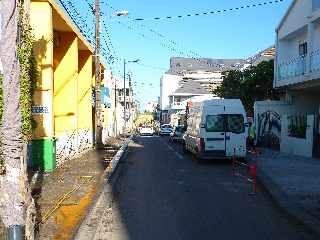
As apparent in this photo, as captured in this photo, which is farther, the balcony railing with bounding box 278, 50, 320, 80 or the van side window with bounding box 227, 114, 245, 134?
the balcony railing with bounding box 278, 50, 320, 80

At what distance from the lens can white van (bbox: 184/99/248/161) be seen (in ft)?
72.9

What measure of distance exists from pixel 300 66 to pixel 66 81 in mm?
11766

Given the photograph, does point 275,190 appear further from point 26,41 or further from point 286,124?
point 286,124

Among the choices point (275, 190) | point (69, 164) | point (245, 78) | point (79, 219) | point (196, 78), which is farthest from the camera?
point (196, 78)

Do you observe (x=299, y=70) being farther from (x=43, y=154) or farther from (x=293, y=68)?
(x=43, y=154)

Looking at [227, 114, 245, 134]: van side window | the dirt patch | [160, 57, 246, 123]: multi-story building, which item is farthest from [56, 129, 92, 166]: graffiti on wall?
[160, 57, 246, 123]: multi-story building

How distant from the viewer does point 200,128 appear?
73.8ft

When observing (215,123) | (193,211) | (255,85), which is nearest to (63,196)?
(193,211)

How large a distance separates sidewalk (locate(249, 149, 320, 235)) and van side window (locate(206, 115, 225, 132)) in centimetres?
206

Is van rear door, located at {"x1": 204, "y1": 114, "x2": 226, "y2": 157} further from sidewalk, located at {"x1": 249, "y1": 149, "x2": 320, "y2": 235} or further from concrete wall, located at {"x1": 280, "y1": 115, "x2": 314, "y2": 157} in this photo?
concrete wall, located at {"x1": 280, "y1": 115, "x2": 314, "y2": 157}

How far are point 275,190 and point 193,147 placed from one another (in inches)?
422

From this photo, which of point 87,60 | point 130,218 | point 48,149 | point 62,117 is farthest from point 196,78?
point 130,218

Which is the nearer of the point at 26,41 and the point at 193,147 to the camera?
the point at 26,41

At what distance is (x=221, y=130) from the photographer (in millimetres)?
22266
